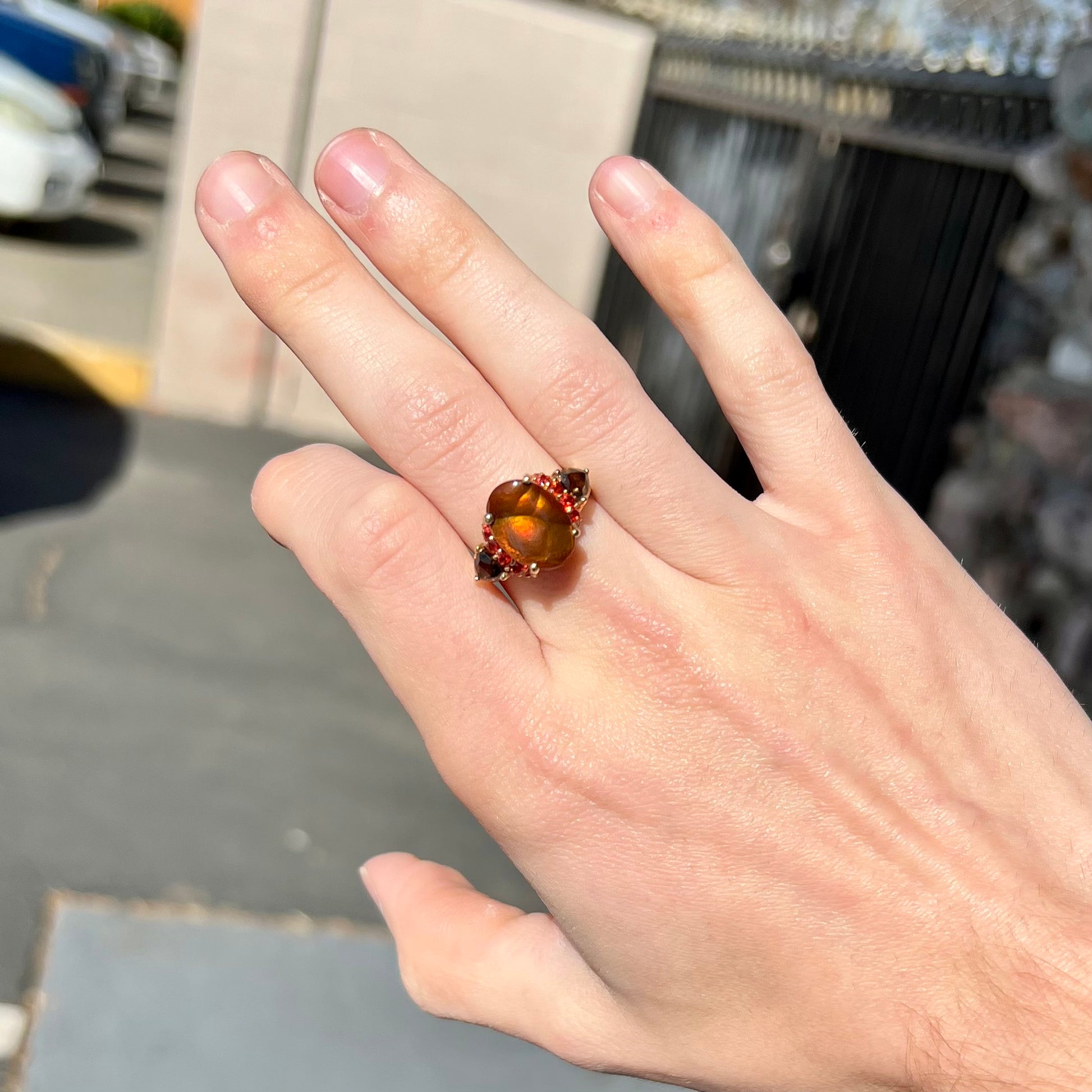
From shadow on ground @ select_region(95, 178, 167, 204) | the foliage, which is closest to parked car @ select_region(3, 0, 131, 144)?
shadow on ground @ select_region(95, 178, 167, 204)

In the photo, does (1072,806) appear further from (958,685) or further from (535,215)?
(535,215)

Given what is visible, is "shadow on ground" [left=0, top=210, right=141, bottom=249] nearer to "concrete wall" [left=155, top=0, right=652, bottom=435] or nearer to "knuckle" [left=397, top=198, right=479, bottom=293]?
"concrete wall" [left=155, top=0, right=652, bottom=435]

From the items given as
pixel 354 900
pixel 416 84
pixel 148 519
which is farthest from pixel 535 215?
pixel 354 900

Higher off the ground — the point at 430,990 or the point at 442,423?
the point at 442,423

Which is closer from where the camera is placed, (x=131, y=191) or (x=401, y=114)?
Result: (x=401, y=114)

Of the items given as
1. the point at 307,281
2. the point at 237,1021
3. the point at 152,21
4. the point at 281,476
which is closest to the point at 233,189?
the point at 307,281

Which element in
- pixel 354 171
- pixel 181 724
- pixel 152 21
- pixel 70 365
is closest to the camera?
pixel 354 171

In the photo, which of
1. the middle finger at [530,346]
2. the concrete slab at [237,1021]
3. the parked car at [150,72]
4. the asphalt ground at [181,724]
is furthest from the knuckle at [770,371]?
the parked car at [150,72]

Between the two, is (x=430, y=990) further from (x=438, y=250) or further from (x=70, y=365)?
(x=70, y=365)
